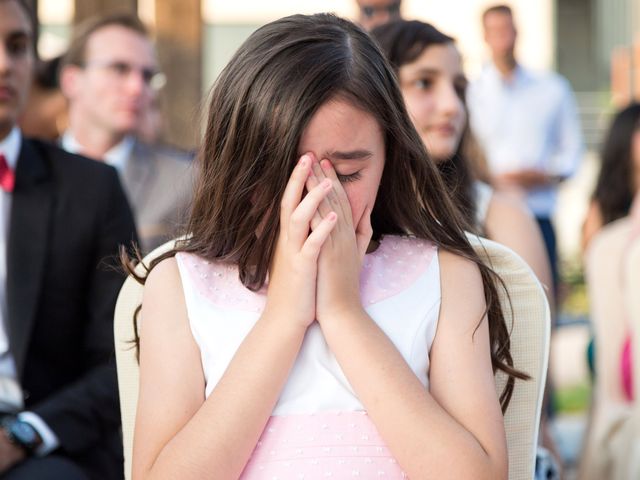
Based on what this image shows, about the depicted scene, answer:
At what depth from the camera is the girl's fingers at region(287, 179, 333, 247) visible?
221 centimetres

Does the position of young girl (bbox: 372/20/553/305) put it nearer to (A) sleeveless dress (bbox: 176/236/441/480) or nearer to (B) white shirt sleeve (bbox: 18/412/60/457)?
(A) sleeveless dress (bbox: 176/236/441/480)

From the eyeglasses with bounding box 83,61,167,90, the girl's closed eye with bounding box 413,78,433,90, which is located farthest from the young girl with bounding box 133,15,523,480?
the eyeglasses with bounding box 83,61,167,90

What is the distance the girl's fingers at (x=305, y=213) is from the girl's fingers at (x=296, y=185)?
11 mm

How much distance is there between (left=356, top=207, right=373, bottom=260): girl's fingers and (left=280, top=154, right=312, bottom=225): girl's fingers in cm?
17

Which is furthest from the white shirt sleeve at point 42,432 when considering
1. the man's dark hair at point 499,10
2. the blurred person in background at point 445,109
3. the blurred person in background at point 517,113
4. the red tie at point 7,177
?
the man's dark hair at point 499,10

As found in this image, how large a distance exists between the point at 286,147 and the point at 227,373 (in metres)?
0.44

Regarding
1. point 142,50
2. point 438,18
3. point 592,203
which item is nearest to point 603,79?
point 438,18

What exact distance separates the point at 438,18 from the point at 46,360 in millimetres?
10867

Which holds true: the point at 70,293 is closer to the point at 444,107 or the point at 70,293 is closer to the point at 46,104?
the point at 444,107

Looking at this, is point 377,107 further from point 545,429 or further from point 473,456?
point 545,429

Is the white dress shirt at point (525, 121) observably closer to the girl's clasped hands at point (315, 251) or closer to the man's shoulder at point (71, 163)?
the man's shoulder at point (71, 163)

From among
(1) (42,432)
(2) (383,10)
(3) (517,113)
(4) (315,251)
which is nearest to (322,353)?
(4) (315,251)

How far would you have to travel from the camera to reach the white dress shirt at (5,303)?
10.2 feet

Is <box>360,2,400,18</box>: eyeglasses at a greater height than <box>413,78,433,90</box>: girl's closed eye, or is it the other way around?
<box>360,2,400,18</box>: eyeglasses
